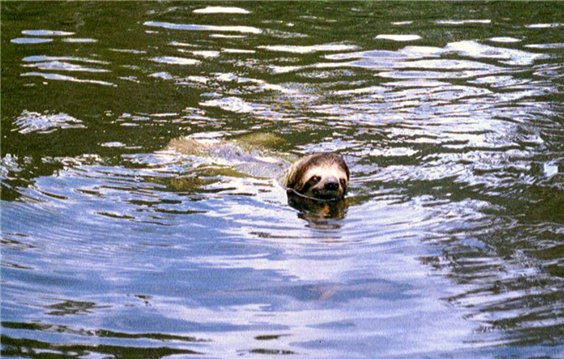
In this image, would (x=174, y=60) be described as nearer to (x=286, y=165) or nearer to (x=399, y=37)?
(x=399, y=37)

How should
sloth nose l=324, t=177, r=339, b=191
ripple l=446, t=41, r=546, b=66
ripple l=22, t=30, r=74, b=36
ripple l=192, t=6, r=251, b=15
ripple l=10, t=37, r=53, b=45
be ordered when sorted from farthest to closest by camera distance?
ripple l=192, t=6, r=251, b=15, ripple l=22, t=30, r=74, b=36, ripple l=10, t=37, r=53, b=45, ripple l=446, t=41, r=546, b=66, sloth nose l=324, t=177, r=339, b=191

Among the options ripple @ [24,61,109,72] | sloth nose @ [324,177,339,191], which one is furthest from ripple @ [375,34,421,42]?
sloth nose @ [324,177,339,191]

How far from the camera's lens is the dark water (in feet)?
20.0

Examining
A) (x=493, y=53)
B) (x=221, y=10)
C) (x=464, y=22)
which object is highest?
(x=221, y=10)

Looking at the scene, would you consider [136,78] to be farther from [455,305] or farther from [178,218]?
[455,305]

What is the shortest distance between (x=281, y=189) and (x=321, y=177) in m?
0.58

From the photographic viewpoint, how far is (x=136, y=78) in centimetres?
1242

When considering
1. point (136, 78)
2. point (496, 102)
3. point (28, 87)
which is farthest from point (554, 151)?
point (28, 87)

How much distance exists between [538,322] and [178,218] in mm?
3224

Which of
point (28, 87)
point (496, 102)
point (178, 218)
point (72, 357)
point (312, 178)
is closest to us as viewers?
point (72, 357)

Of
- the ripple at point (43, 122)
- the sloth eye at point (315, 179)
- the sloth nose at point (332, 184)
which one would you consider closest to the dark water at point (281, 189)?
the ripple at point (43, 122)

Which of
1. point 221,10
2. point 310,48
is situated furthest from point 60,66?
point 221,10

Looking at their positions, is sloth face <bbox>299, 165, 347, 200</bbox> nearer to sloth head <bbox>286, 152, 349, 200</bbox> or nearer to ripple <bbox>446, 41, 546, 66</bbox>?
sloth head <bbox>286, 152, 349, 200</bbox>

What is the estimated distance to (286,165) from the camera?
379 inches
